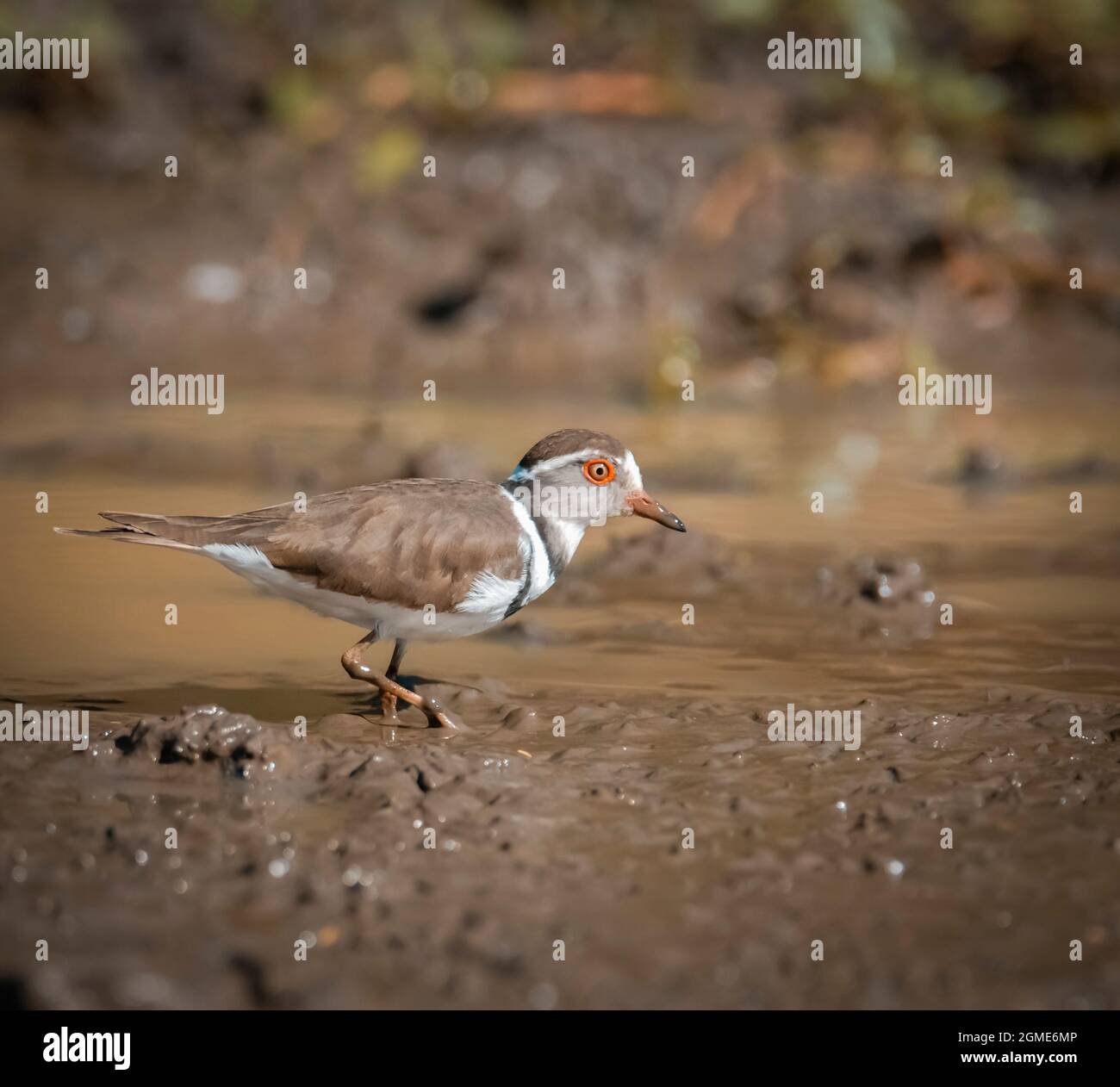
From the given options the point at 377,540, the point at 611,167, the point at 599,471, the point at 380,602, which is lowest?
the point at 380,602

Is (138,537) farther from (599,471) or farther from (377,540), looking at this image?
(599,471)

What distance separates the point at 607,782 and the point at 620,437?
607 centimetres

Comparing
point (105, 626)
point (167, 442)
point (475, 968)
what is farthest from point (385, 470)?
point (475, 968)

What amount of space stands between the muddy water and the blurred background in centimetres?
2

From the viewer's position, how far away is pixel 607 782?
558 cm

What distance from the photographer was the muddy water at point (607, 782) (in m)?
4.31

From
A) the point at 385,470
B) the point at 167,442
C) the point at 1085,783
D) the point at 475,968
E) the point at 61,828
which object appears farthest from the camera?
the point at 167,442

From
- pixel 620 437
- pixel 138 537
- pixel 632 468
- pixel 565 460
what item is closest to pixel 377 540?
pixel 138 537

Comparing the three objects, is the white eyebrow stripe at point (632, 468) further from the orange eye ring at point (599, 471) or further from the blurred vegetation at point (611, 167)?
the blurred vegetation at point (611, 167)

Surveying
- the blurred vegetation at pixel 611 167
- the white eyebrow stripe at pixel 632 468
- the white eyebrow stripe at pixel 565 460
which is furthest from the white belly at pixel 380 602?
the blurred vegetation at pixel 611 167

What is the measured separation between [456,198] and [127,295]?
3.28 metres

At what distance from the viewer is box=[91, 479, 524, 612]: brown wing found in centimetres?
618

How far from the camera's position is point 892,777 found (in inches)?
223

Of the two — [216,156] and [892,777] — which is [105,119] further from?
[892,777]
